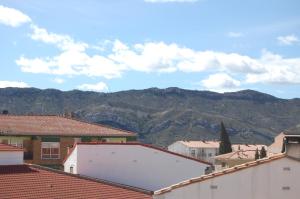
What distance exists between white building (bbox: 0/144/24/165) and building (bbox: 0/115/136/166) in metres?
24.2

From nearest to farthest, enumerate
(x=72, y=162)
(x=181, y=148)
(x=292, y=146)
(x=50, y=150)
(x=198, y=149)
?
(x=292, y=146)
(x=72, y=162)
(x=50, y=150)
(x=198, y=149)
(x=181, y=148)

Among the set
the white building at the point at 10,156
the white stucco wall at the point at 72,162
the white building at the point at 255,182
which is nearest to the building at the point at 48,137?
the white stucco wall at the point at 72,162

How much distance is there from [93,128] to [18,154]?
94.7 ft

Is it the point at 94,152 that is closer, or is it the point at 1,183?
the point at 1,183

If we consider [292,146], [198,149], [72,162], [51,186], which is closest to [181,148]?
[198,149]

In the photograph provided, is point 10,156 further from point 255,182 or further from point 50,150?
point 50,150

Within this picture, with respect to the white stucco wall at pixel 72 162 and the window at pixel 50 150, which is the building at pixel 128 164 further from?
the window at pixel 50 150

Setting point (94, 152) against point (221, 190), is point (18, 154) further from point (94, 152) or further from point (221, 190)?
point (221, 190)

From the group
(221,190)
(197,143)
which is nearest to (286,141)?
(221,190)

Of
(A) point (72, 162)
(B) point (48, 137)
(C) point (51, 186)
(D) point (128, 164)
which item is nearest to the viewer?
(C) point (51, 186)

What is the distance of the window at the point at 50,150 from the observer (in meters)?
62.5

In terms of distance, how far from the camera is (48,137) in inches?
2442

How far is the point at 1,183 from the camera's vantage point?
3162cm

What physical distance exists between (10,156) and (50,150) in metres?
26.9
